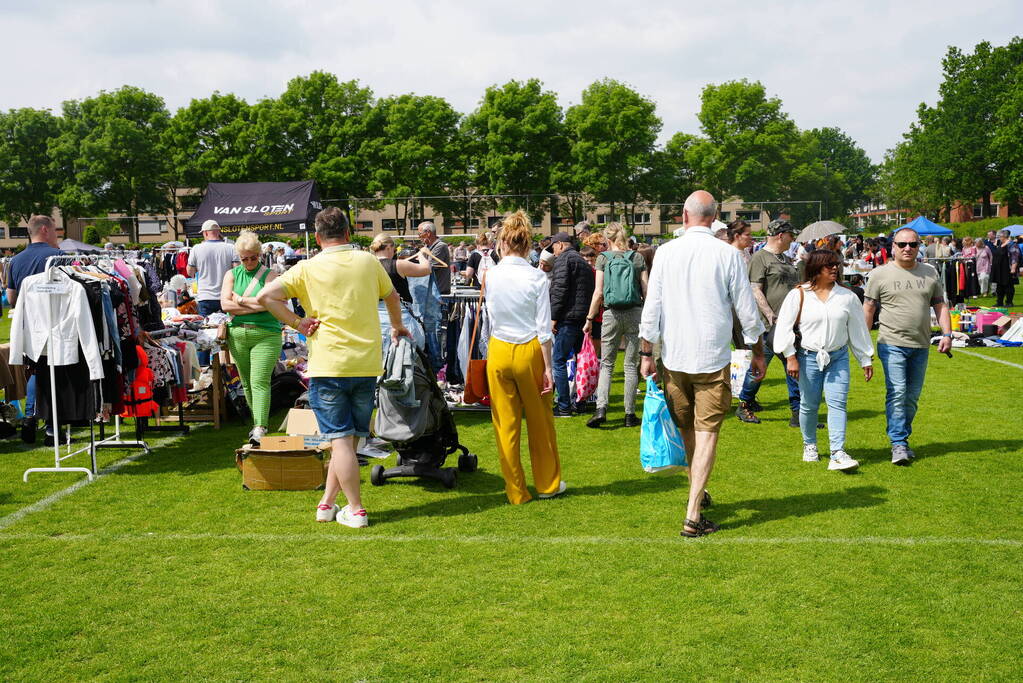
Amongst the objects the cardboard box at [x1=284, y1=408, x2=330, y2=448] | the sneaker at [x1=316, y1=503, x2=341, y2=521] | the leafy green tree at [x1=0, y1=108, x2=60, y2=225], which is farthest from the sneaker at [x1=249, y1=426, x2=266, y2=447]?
the leafy green tree at [x1=0, y1=108, x2=60, y2=225]

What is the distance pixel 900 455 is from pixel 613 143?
51.4 m

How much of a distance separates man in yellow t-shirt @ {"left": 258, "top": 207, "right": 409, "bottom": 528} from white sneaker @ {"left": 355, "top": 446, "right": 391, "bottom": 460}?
2046 mm

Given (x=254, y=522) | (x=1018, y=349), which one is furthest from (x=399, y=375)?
(x=1018, y=349)

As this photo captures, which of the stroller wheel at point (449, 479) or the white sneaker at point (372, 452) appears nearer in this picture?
the stroller wheel at point (449, 479)

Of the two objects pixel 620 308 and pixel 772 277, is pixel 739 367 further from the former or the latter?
pixel 620 308

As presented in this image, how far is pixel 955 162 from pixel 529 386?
64526mm

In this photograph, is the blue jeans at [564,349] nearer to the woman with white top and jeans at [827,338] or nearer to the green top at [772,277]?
the green top at [772,277]

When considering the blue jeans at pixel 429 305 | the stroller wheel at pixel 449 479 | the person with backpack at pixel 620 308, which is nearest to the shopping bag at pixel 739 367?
the person with backpack at pixel 620 308

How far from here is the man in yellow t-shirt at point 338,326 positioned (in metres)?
5.20

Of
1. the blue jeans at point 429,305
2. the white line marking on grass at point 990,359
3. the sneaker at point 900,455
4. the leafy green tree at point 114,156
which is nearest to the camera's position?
the sneaker at point 900,455

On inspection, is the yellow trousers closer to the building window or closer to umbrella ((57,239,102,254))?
umbrella ((57,239,102,254))

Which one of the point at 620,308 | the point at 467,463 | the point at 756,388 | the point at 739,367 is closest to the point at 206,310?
the point at 467,463

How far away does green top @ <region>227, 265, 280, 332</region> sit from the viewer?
7348 millimetres

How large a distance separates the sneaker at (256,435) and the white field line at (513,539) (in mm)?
1632
